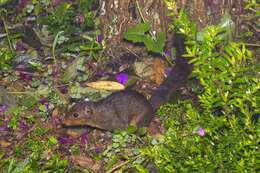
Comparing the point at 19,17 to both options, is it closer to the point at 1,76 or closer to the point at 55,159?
the point at 1,76

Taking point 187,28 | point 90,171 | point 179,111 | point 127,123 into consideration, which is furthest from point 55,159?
point 187,28

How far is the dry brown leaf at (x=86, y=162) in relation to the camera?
4.07 meters

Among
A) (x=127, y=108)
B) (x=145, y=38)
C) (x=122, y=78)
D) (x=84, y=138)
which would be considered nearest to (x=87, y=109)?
(x=84, y=138)

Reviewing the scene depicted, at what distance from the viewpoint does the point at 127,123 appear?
4367 mm

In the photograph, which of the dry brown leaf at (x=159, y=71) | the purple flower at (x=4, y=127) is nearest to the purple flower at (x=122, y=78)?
the dry brown leaf at (x=159, y=71)

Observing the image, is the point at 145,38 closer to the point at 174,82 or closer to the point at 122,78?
the point at 122,78

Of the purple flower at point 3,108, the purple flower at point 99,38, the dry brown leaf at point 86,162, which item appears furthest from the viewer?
the purple flower at point 99,38

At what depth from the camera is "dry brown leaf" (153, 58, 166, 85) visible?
16.0ft

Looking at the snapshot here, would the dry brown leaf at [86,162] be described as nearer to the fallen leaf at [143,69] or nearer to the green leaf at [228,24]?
the fallen leaf at [143,69]

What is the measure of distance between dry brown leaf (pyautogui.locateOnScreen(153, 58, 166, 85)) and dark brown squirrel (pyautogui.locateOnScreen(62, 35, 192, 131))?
33 centimetres

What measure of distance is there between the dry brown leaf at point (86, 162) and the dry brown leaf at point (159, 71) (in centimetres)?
114

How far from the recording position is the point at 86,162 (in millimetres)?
4125

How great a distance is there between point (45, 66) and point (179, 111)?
161 centimetres

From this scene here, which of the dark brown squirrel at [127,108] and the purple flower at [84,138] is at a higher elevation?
the dark brown squirrel at [127,108]
